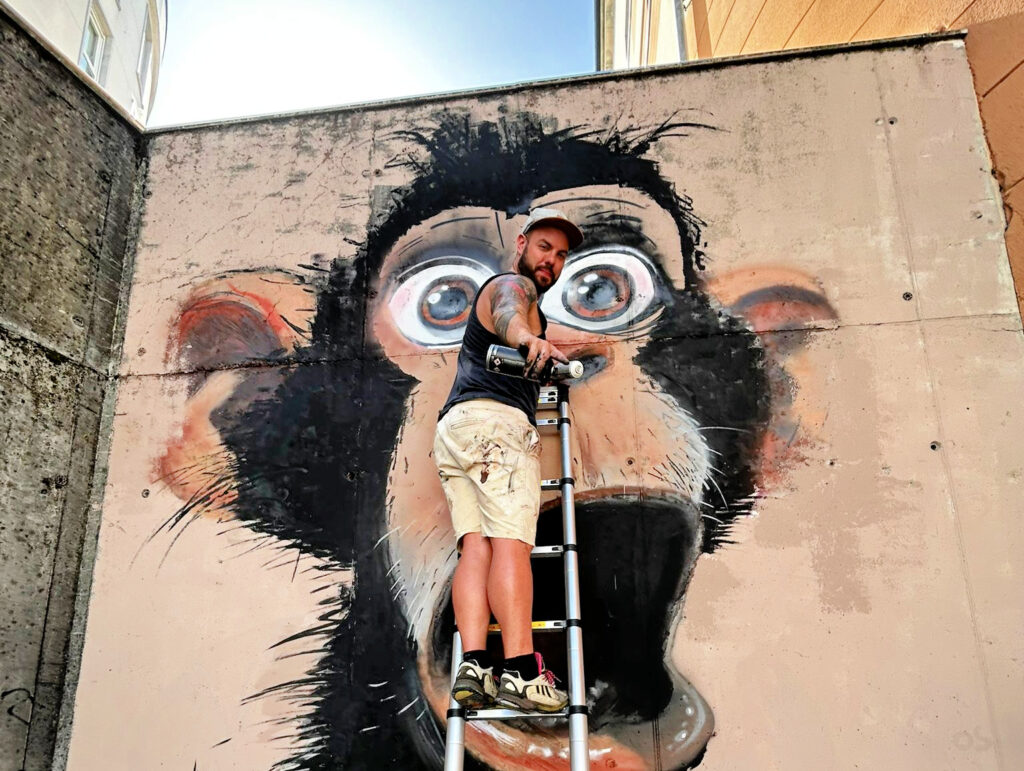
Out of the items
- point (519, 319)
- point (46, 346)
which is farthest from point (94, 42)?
point (519, 319)

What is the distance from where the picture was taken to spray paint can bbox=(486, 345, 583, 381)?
8.91 feet

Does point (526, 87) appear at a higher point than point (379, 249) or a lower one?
higher

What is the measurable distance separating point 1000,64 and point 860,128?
64 cm

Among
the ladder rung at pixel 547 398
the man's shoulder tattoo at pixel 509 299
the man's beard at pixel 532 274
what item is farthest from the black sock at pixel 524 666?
the man's beard at pixel 532 274

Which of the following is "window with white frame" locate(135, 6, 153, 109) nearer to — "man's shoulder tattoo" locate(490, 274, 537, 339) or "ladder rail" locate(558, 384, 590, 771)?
"man's shoulder tattoo" locate(490, 274, 537, 339)

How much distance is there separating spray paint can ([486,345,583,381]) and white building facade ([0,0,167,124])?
6.53 metres

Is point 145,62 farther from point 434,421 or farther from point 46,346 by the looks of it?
point 434,421

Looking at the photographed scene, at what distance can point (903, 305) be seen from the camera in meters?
3.57

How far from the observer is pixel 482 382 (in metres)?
3.13

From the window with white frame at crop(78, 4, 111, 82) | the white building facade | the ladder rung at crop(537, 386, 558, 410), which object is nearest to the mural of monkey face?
the ladder rung at crop(537, 386, 558, 410)

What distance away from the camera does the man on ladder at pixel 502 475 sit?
2.63m

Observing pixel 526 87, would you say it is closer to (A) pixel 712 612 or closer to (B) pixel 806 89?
(B) pixel 806 89

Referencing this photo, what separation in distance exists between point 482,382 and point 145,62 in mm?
13587

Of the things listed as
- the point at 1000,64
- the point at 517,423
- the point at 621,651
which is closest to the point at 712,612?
the point at 621,651
